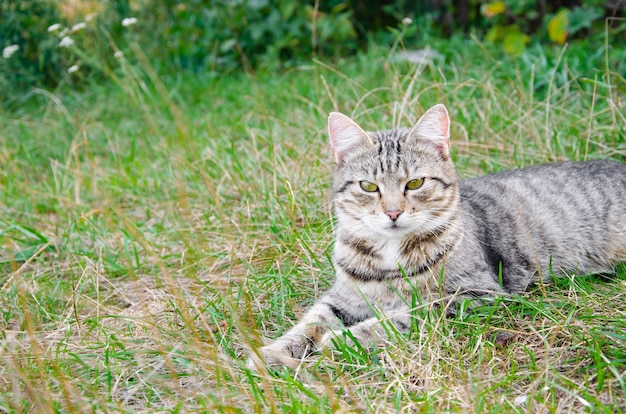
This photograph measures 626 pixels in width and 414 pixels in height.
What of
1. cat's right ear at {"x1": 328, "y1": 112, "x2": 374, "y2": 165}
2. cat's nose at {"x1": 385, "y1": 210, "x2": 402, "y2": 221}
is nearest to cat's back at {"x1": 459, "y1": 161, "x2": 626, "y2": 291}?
cat's nose at {"x1": 385, "y1": 210, "x2": 402, "y2": 221}

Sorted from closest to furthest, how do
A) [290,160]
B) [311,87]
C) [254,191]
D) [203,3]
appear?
[254,191] → [290,160] → [311,87] → [203,3]

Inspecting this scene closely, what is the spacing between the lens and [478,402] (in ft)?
5.99

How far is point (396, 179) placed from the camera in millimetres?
2547

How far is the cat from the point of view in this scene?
96.6 inches

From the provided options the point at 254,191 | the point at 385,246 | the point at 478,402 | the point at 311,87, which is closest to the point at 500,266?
the point at 385,246

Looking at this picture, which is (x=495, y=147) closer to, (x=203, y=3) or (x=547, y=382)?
(x=547, y=382)

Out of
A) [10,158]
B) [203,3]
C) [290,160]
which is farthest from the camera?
[203,3]

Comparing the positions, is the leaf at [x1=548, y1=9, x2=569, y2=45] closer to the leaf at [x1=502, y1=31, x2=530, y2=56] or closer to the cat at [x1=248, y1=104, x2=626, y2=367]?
the leaf at [x1=502, y1=31, x2=530, y2=56]

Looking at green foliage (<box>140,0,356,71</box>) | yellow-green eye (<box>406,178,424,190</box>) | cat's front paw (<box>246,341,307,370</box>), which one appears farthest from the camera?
green foliage (<box>140,0,356,71</box>)

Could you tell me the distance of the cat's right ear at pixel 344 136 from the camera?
2.66 meters

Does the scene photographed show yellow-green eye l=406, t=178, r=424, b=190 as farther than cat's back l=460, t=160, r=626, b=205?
No

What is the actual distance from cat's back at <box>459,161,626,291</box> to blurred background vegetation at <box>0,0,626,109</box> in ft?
10.0

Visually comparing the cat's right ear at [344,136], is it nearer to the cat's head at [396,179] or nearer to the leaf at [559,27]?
the cat's head at [396,179]

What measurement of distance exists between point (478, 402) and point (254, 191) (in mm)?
2127
